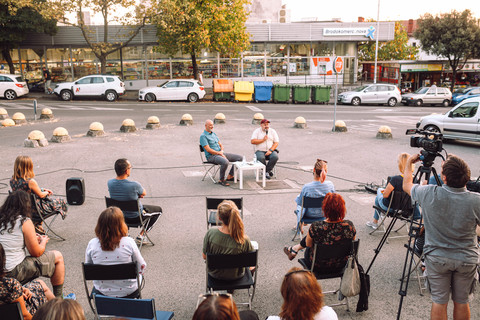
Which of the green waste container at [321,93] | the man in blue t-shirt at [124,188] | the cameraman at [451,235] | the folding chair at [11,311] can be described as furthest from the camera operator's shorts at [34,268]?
the green waste container at [321,93]

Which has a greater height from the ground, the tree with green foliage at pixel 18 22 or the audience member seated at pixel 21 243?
the tree with green foliage at pixel 18 22

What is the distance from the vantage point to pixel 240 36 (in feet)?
97.9

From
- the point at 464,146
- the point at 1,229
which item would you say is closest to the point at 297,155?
the point at 464,146

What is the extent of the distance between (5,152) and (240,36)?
66.2 ft

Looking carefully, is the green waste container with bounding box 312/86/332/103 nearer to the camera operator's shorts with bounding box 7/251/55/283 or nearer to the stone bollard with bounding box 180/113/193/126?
the stone bollard with bounding box 180/113/193/126

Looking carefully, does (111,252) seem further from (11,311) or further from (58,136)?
(58,136)

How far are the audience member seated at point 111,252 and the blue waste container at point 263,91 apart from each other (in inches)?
991

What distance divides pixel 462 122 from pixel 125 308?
14.8 m

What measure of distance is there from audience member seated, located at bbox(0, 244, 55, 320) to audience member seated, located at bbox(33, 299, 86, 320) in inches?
39.7

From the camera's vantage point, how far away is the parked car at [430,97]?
2991 cm

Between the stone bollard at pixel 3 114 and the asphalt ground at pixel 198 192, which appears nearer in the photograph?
the asphalt ground at pixel 198 192

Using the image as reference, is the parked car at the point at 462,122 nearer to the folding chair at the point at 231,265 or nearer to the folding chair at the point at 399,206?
the folding chair at the point at 399,206

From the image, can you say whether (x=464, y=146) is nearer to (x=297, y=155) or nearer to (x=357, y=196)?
(x=297, y=155)

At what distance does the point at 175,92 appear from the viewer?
27.9 m
